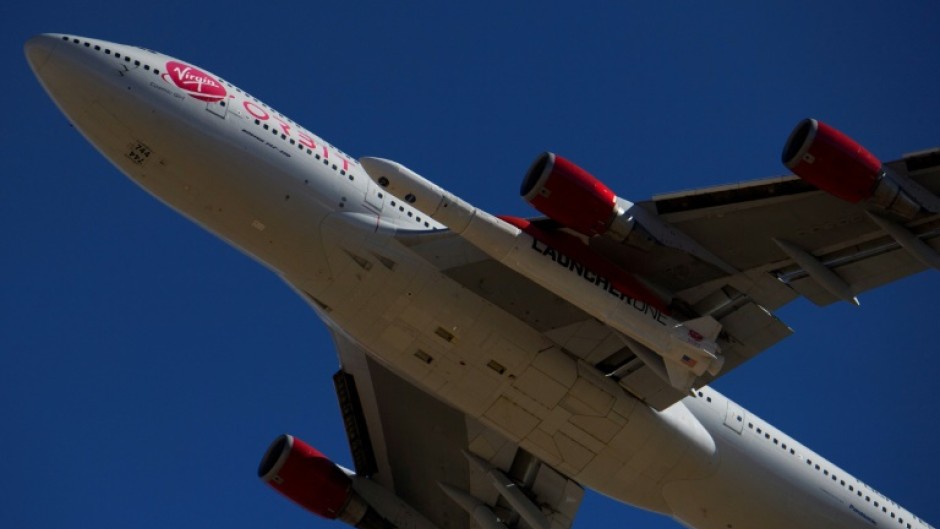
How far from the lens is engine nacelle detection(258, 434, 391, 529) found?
34.4 meters

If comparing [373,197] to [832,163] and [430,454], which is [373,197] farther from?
[832,163]

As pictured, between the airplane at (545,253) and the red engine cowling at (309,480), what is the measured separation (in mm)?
3964

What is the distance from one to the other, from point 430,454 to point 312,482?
9.91 ft

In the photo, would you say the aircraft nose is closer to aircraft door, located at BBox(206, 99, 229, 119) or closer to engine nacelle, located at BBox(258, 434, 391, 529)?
aircraft door, located at BBox(206, 99, 229, 119)

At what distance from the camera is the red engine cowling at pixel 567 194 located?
28156 mm

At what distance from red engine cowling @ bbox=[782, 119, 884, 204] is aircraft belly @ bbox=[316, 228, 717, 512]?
6.94 m

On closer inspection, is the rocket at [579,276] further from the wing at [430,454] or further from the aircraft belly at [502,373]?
the wing at [430,454]

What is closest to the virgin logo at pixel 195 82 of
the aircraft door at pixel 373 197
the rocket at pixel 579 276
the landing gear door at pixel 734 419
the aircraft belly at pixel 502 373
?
the aircraft door at pixel 373 197

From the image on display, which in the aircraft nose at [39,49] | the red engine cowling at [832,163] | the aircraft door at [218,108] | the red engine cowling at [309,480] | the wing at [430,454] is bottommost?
the red engine cowling at [309,480]

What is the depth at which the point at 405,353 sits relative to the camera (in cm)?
3020

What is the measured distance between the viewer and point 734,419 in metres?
33.3

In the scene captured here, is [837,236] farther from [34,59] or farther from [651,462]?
[34,59]

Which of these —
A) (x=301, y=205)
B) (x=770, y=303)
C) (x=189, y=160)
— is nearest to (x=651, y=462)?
(x=770, y=303)

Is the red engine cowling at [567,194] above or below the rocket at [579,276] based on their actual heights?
above
